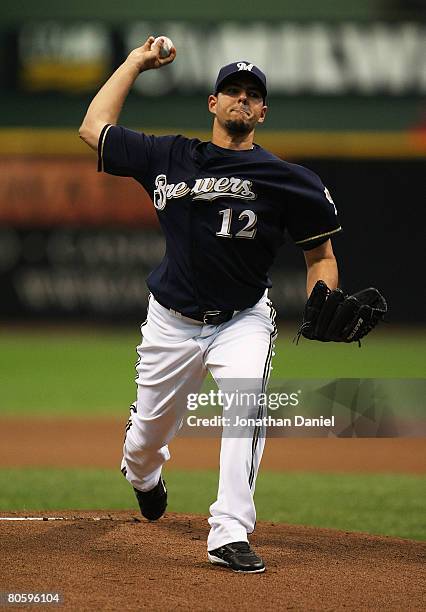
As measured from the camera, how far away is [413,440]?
8.56 metres

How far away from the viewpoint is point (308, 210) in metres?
4.07

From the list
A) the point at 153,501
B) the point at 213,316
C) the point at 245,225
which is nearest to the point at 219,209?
the point at 245,225

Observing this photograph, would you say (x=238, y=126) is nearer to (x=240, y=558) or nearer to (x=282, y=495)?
(x=240, y=558)

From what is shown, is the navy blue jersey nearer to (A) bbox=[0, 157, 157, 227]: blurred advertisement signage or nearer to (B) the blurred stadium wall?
(B) the blurred stadium wall

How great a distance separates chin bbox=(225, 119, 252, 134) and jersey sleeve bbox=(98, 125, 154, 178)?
1.09 feet

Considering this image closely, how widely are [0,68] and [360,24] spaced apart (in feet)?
20.3

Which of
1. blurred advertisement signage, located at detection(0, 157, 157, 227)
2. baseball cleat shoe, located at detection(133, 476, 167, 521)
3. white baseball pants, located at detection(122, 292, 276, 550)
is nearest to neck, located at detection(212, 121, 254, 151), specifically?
white baseball pants, located at detection(122, 292, 276, 550)

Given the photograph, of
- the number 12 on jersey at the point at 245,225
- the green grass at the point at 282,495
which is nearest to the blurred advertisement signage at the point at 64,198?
the green grass at the point at 282,495

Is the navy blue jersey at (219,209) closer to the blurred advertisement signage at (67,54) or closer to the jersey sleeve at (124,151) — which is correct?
the jersey sleeve at (124,151)

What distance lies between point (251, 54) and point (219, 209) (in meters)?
14.6

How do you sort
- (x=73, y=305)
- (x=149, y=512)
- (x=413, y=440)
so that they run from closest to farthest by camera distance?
(x=149, y=512) < (x=413, y=440) < (x=73, y=305)

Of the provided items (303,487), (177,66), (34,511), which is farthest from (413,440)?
(177,66)

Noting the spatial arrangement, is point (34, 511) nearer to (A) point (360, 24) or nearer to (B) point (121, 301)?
(B) point (121, 301)

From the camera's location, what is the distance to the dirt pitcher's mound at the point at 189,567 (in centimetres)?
341
